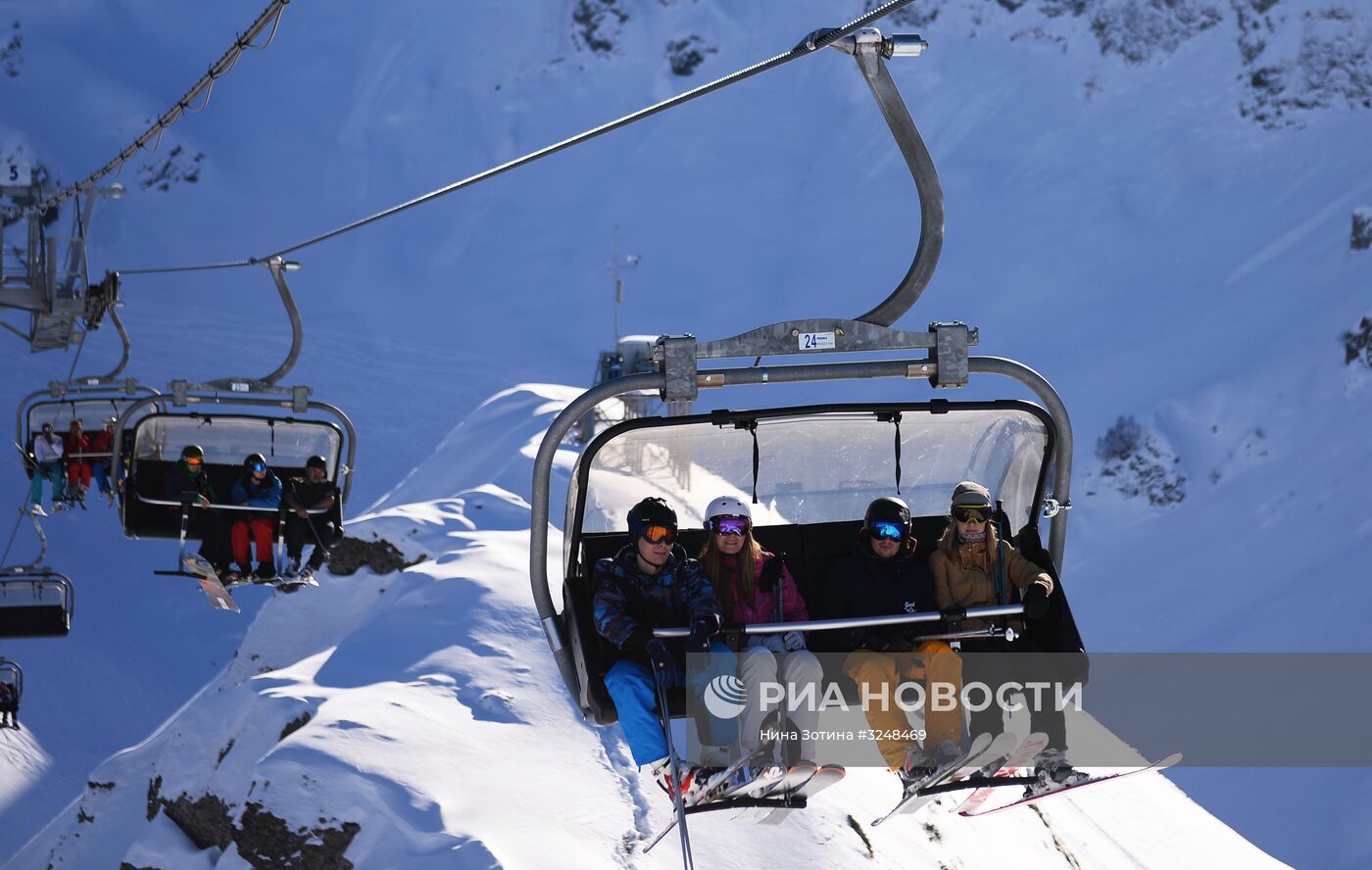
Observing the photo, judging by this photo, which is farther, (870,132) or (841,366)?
(870,132)

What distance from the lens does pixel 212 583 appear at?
1132cm

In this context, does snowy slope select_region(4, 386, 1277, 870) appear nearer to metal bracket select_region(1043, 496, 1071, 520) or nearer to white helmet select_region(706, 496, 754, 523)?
white helmet select_region(706, 496, 754, 523)

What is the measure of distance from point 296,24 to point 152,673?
29.6m

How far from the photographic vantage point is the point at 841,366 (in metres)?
5.44

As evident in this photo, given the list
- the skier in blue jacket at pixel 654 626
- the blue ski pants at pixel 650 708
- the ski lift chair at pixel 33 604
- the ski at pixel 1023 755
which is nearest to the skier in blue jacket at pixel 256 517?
the ski lift chair at pixel 33 604

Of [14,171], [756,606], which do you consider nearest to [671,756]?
[756,606]

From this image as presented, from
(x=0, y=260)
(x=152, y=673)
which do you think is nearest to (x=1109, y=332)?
(x=152, y=673)

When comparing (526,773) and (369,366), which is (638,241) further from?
(526,773)

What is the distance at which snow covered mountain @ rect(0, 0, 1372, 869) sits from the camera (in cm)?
3409

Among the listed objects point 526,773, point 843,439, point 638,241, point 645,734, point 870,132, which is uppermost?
point 870,132

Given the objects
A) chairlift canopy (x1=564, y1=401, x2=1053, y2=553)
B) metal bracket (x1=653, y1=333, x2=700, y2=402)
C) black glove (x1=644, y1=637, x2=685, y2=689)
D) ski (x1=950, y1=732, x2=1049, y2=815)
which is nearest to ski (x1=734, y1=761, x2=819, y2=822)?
black glove (x1=644, y1=637, x2=685, y2=689)

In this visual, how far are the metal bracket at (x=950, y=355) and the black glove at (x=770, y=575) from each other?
1076 millimetres

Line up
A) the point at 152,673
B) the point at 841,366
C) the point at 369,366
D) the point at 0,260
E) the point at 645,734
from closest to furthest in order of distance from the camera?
the point at 841,366 → the point at 645,734 → the point at 0,260 → the point at 152,673 → the point at 369,366

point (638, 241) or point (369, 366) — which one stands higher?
point (638, 241)
